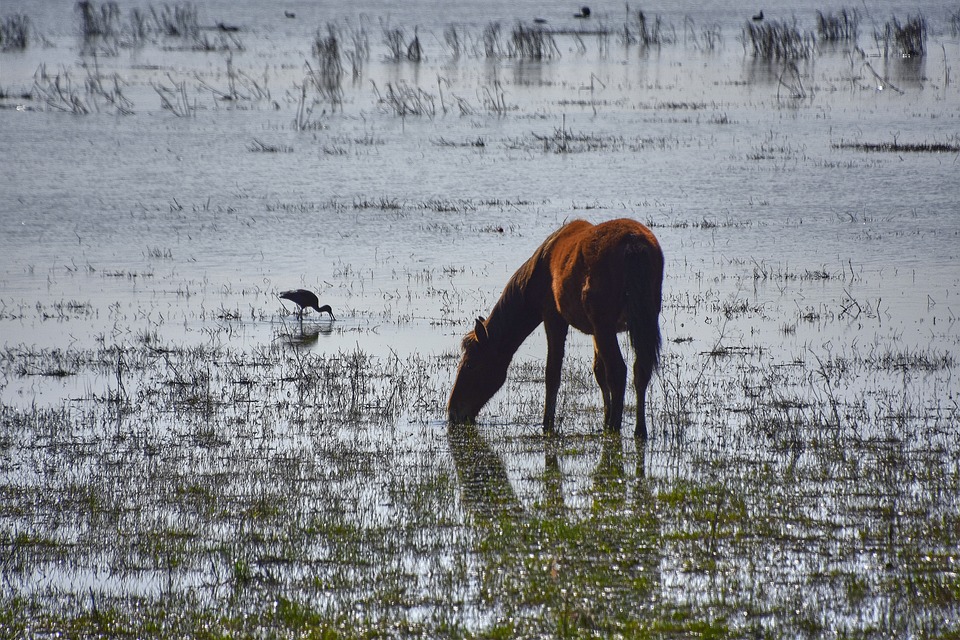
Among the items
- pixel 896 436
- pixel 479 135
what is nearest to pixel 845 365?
pixel 896 436

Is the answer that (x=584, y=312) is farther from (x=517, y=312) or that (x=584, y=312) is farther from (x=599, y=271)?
(x=517, y=312)

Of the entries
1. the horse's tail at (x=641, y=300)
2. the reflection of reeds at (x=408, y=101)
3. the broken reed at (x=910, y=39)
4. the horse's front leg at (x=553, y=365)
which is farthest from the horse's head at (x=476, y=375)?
the broken reed at (x=910, y=39)

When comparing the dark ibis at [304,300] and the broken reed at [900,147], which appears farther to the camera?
the broken reed at [900,147]

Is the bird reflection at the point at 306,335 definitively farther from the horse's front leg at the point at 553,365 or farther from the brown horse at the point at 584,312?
the horse's front leg at the point at 553,365

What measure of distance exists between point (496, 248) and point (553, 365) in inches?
286

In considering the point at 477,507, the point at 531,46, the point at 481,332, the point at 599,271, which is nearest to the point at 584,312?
the point at 599,271

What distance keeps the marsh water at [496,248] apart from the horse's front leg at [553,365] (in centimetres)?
16

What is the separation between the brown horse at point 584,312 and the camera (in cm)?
738

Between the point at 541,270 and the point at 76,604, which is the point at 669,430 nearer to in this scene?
the point at 541,270

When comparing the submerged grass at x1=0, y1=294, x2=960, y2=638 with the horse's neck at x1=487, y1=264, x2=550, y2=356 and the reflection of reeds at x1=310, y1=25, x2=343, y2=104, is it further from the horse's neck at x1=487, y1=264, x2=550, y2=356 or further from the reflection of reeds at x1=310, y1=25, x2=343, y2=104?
the reflection of reeds at x1=310, y1=25, x2=343, y2=104

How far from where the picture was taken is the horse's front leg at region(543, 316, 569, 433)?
7.91m

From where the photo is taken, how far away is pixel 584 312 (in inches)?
303

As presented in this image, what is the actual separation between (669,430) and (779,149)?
16286 millimetres

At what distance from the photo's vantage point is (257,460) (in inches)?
271
